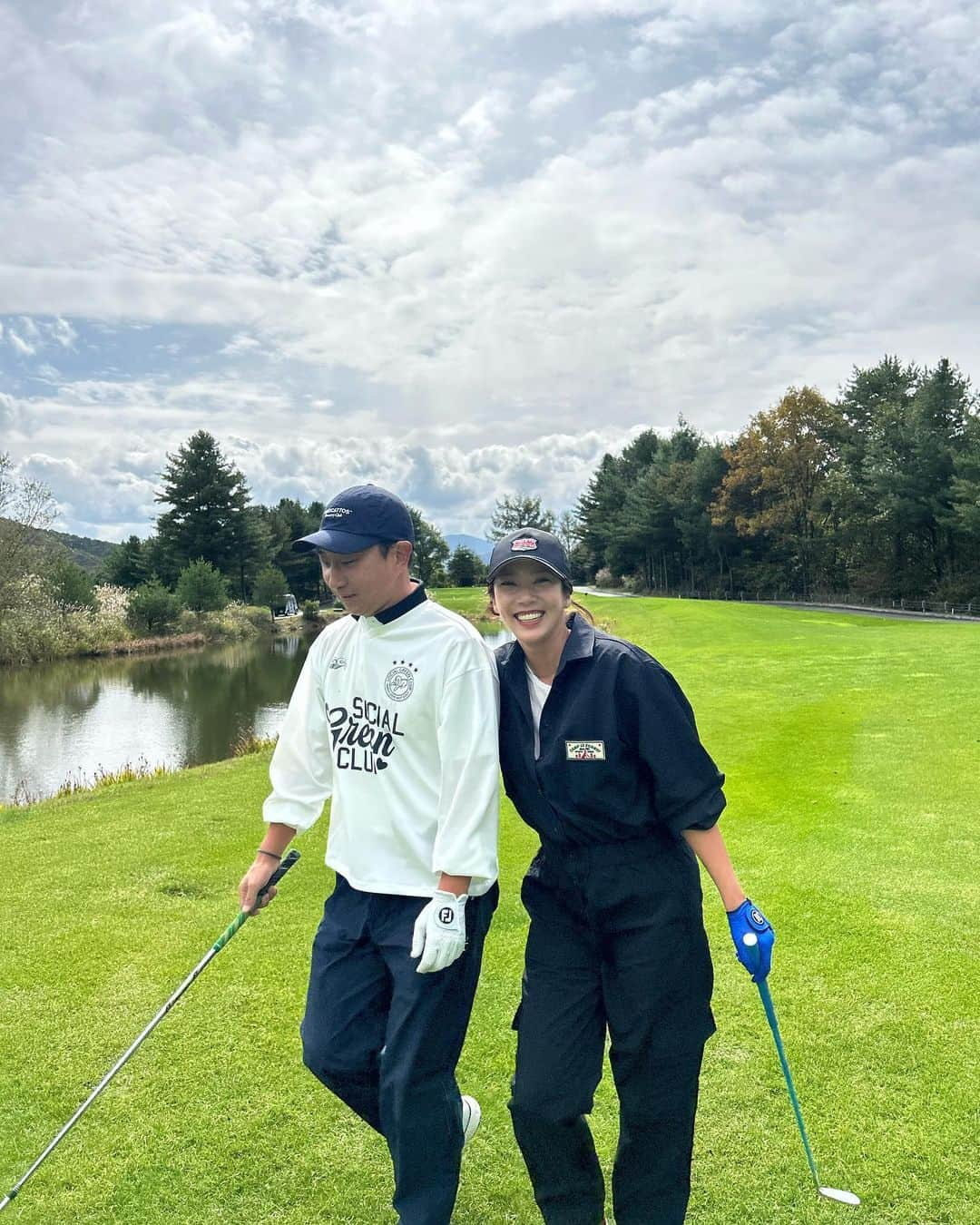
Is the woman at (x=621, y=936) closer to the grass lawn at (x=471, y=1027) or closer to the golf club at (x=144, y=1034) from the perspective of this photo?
the grass lawn at (x=471, y=1027)

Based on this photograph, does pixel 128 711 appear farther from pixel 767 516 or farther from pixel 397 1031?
pixel 767 516

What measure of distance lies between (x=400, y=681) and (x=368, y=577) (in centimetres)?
39

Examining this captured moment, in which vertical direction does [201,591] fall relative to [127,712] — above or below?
above

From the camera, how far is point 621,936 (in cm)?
253

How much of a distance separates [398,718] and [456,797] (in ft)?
1.13

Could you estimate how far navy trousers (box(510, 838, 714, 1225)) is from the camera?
2.48m

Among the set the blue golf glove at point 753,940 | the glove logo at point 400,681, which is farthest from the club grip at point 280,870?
the blue golf glove at point 753,940

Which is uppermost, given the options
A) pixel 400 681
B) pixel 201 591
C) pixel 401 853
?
pixel 400 681

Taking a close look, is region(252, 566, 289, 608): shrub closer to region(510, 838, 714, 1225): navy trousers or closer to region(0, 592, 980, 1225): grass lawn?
region(0, 592, 980, 1225): grass lawn

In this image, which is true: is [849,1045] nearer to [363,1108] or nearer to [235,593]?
[363,1108]

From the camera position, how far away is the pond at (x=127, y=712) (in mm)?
15422

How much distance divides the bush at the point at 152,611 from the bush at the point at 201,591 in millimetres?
2493

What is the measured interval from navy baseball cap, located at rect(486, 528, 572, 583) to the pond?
26.6 ft

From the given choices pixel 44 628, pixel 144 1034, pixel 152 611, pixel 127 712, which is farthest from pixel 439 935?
pixel 152 611
